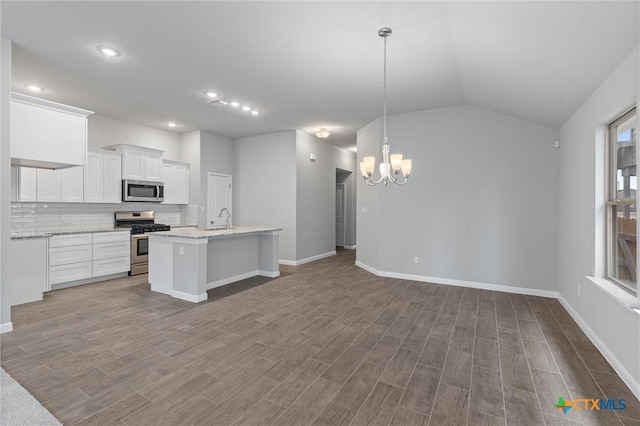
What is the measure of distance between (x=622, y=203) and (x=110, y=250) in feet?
23.0

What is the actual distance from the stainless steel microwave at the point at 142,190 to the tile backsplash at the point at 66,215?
39cm

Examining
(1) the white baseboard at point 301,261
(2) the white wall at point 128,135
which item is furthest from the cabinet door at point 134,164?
(1) the white baseboard at point 301,261

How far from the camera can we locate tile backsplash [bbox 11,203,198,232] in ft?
15.7

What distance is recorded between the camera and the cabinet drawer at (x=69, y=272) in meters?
4.60

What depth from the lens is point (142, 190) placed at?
5.98 metres

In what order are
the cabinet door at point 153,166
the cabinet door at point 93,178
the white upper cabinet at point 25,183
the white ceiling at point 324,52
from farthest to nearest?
the cabinet door at point 153,166 < the cabinet door at point 93,178 < the white upper cabinet at point 25,183 < the white ceiling at point 324,52

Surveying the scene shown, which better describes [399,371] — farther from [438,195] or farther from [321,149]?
[321,149]

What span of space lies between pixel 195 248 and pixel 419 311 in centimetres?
307

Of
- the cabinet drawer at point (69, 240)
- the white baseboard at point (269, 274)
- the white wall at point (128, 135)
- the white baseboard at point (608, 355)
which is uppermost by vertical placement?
the white wall at point (128, 135)

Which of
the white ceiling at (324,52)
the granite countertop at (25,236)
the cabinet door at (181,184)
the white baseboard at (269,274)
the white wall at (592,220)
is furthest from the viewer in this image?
the cabinet door at (181,184)

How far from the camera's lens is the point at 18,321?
11.0 feet

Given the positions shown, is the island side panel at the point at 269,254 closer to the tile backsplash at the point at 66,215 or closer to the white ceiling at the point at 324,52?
the white ceiling at the point at 324,52

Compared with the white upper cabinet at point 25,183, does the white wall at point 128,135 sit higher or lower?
higher

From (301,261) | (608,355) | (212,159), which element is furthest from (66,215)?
(608,355)
